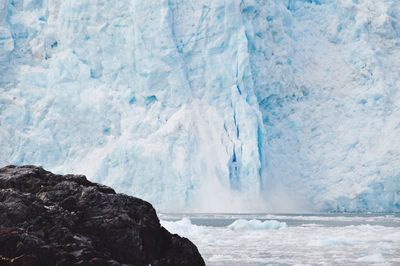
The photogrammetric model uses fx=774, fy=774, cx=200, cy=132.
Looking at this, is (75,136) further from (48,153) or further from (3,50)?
(3,50)

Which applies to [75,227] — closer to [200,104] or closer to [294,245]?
[294,245]

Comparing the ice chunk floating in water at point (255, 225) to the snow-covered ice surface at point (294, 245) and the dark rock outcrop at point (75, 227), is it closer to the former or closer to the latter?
the snow-covered ice surface at point (294, 245)

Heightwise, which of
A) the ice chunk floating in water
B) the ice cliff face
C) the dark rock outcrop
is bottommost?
the dark rock outcrop

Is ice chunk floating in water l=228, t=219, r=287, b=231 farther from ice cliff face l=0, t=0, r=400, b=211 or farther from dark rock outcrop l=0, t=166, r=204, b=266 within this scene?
dark rock outcrop l=0, t=166, r=204, b=266

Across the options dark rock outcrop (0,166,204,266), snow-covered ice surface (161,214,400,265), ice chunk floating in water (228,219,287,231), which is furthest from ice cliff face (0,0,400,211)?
dark rock outcrop (0,166,204,266)

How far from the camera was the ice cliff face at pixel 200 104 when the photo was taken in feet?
111

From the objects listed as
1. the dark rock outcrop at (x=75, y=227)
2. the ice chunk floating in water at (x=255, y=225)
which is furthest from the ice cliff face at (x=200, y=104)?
the dark rock outcrop at (x=75, y=227)

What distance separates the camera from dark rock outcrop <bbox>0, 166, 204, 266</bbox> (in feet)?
21.8

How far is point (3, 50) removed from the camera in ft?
119

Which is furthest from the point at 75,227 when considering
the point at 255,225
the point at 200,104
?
the point at 200,104

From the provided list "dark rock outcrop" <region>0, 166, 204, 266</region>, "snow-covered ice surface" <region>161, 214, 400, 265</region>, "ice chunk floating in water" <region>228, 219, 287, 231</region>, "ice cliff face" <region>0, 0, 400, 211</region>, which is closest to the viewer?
"dark rock outcrop" <region>0, 166, 204, 266</region>

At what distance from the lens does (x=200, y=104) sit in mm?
35500

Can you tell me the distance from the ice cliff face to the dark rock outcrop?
80.8 feet

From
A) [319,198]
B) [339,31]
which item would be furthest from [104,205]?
[339,31]
